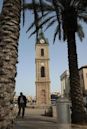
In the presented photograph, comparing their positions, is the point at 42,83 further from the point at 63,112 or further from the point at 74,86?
the point at 63,112

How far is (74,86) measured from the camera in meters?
20.5

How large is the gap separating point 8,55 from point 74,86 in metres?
12.4

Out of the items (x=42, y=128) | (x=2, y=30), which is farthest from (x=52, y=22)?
(x=2, y=30)

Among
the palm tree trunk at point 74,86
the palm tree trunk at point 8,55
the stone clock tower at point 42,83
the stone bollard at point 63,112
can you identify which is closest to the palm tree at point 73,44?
the palm tree trunk at point 74,86

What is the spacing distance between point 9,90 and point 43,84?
83.2 metres

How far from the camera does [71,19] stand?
2117 cm

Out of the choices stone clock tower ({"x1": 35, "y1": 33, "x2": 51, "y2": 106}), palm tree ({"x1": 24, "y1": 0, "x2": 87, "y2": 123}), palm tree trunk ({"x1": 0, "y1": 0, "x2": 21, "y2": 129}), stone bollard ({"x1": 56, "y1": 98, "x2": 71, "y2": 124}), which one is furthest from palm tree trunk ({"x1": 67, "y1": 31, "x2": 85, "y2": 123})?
stone clock tower ({"x1": 35, "y1": 33, "x2": 51, "y2": 106})

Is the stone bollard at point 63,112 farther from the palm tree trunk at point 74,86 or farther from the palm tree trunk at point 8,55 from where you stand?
the palm tree trunk at point 74,86

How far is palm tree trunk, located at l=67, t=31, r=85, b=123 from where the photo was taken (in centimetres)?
2003

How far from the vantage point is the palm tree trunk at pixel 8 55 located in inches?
318

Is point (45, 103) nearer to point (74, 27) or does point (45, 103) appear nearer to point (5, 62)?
point (74, 27)

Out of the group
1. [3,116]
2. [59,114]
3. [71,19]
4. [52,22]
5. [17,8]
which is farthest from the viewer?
[52,22]

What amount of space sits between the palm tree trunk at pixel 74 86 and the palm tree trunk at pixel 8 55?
11.8 meters

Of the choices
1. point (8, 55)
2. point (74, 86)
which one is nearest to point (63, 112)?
point (8, 55)
